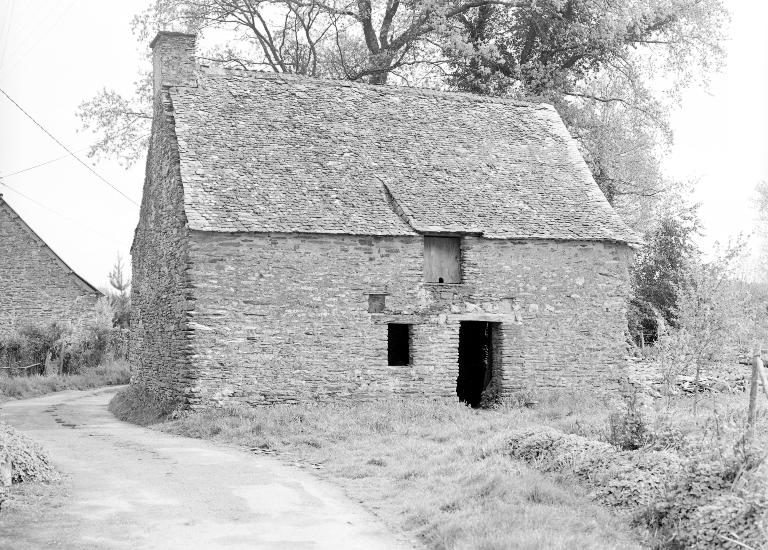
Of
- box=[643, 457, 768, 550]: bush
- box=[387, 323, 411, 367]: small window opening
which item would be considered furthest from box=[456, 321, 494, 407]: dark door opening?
box=[643, 457, 768, 550]: bush

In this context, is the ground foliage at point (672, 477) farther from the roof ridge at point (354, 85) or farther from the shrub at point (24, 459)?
the roof ridge at point (354, 85)

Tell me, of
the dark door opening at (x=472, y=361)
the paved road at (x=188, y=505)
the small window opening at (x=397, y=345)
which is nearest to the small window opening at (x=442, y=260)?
the dark door opening at (x=472, y=361)

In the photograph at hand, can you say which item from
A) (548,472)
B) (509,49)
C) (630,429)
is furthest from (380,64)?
(548,472)

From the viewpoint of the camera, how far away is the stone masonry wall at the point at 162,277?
2152cm

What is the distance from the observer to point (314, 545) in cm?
977

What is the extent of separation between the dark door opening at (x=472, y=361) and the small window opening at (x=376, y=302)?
293 centimetres

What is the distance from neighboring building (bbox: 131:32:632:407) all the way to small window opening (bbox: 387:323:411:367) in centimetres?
6

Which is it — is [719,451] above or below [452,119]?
below

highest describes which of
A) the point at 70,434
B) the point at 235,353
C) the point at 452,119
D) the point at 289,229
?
the point at 452,119

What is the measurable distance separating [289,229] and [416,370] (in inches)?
179

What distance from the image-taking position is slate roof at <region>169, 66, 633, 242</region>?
21.9m

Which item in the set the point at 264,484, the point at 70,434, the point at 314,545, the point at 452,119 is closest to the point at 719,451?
the point at 314,545

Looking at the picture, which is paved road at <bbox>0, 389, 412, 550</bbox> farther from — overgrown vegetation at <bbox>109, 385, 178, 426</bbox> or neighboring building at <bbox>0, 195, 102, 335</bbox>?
neighboring building at <bbox>0, 195, 102, 335</bbox>

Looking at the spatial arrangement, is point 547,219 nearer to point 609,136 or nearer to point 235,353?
point 235,353
